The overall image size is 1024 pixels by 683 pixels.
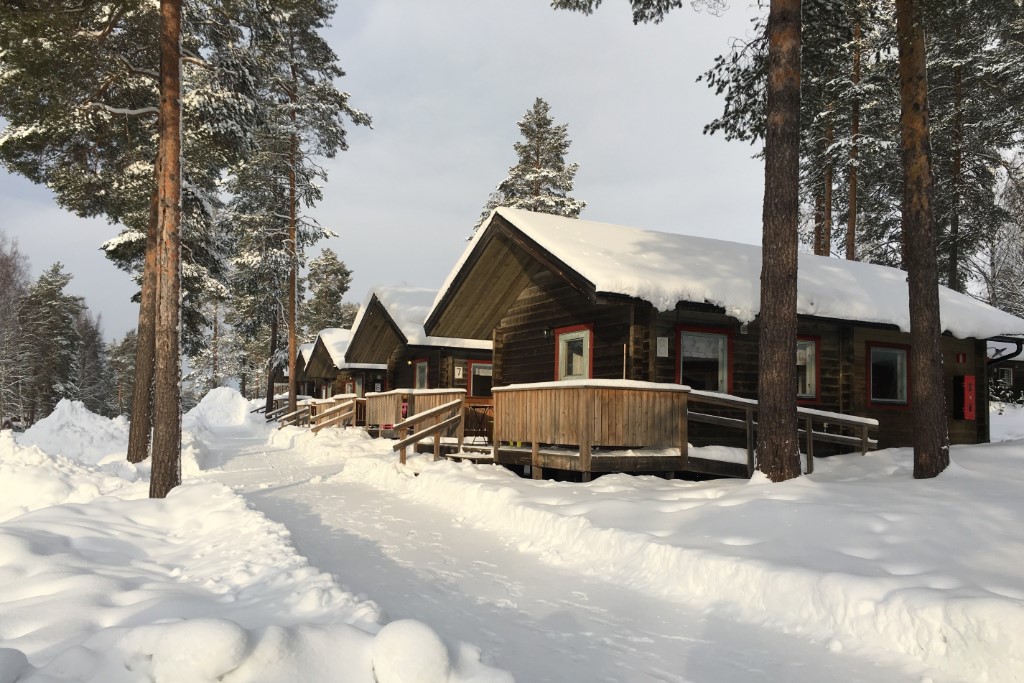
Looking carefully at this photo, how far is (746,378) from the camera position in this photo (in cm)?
1392

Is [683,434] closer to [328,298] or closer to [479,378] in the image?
[479,378]

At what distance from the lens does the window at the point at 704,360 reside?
43.9 ft

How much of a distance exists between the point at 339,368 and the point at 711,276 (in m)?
25.1

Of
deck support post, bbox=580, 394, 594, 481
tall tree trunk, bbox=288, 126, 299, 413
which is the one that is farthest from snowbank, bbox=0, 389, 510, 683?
tall tree trunk, bbox=288, 126, 299, 413

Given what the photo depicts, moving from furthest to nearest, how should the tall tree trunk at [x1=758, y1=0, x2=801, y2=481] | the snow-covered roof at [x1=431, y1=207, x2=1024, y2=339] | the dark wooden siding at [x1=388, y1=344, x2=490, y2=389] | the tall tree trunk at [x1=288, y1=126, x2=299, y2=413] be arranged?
the tall tree trunk at [x1=288, y1=126, x2=299, y2=413] < the dark wooden siding at [x1=388, y1=344, x2=490, y2=389] < the snow-covered roof at [x1=431, y1=207, x2=1024, y2=339] < the tall tree trunk at [x1=758, y1=0, x2=801, y2=481]

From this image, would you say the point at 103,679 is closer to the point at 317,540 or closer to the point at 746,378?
the point at 317,540

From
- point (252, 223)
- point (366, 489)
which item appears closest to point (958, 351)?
point (366, 489)

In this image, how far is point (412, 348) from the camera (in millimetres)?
24703

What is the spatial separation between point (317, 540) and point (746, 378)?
9434 mm

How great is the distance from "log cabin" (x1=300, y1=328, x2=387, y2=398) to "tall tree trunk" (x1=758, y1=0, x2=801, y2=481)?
23438 millimetres

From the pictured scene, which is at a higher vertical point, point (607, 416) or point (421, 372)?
point (421, 372)

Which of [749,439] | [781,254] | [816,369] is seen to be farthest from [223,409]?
[781,254]

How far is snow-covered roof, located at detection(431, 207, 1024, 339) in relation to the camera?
1216 centimetres

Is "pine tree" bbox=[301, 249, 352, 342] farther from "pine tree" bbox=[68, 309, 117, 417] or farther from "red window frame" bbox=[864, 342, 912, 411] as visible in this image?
"red window frame" bbox=[864, 342, 912, 411]
